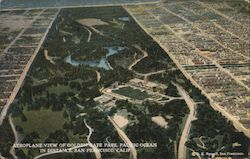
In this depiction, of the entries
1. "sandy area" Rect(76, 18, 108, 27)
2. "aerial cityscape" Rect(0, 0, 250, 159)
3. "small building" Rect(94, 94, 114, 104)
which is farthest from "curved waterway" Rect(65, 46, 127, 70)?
"sandy area" Rect(76, 18, 108, 27)

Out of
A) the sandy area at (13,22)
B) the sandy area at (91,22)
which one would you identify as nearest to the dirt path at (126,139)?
the sandy area at (91,22)

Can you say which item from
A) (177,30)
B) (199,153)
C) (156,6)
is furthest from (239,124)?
(156,6)

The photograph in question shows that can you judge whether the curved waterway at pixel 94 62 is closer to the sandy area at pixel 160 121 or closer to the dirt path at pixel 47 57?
the dirt path at pixel 47 57

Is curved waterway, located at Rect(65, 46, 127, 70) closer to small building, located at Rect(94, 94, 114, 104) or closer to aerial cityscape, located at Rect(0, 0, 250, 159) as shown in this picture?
aerial cityscape, located at Rect(0, 0, 250, 159)

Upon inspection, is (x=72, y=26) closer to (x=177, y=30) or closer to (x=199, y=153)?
(x=177, y=30)

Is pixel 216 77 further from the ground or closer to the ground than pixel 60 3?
closer to the ground
